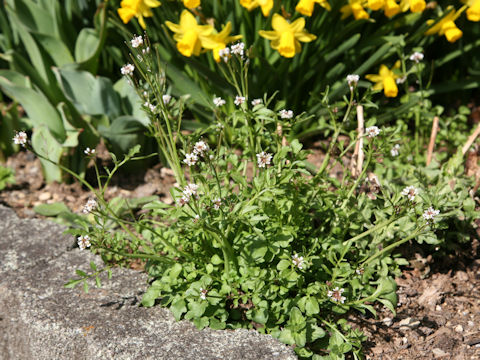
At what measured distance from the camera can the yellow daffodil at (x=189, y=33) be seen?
2.32 meters

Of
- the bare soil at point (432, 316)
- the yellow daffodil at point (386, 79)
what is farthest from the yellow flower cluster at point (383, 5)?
the bare soil at point (432, 316)

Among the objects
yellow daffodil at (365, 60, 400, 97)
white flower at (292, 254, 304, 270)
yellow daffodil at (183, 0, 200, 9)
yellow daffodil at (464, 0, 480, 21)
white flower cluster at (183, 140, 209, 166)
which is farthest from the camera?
yellow daffodil at (365, 60, 400, 97)

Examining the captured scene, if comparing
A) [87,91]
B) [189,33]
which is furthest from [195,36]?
[87,91]

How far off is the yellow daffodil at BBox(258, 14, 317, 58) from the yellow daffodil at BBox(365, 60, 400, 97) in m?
0.48

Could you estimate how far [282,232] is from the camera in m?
1.71

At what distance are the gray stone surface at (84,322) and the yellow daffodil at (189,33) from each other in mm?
945

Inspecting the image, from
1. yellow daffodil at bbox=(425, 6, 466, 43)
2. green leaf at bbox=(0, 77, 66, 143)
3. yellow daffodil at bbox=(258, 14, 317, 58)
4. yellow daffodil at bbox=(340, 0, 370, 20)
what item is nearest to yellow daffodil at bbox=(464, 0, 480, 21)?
yellow daffodil at bbox=(425, 6, 466, 43)

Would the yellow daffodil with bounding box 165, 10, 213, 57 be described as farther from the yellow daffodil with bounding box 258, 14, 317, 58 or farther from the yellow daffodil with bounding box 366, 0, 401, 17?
the yellow daffodil with bounding box 366, 0, 401, 17

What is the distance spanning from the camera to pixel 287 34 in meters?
2.28

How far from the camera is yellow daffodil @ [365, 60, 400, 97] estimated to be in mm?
2594

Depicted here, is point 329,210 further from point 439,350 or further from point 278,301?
point 439,350

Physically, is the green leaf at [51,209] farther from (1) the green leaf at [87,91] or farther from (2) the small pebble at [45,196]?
(1) the green leaf at [87,91]

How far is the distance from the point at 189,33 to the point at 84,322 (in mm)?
1266

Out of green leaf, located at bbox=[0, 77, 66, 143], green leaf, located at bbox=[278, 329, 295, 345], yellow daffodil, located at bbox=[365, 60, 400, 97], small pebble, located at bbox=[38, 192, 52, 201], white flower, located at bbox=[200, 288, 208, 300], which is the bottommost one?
green leaf, located at bbox=[278, 329, 295, 345]
